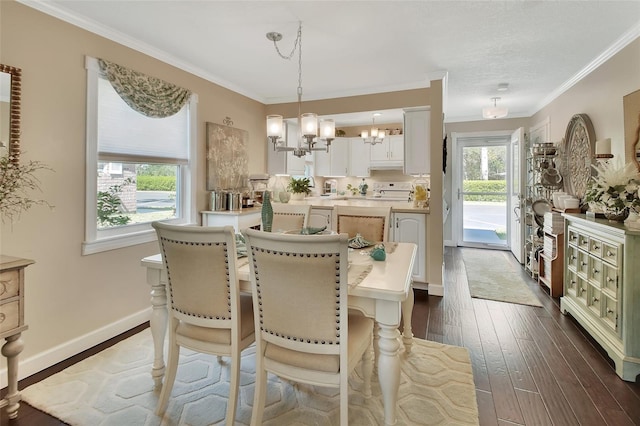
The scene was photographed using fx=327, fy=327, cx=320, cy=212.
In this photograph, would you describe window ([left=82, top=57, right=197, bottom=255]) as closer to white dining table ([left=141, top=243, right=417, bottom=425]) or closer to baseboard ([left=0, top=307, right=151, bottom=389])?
baseboard ([left=0, top=307, right=151, bottom=389])

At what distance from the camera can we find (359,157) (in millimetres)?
6426

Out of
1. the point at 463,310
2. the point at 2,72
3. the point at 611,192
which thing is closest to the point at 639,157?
the point at 611,192

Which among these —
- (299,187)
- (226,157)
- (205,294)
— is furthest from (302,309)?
(299,187)

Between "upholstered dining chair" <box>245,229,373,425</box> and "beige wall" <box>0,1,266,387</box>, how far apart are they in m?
1.78

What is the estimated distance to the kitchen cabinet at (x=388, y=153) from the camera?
6.16 meters

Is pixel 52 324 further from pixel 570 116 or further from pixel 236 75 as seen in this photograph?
pixel 570 116

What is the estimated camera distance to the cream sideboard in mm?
2148

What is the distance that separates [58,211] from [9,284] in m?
0.84

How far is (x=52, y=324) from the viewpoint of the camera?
7.67 feet

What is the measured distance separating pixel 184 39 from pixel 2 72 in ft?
4.34

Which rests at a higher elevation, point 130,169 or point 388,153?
point 388,153

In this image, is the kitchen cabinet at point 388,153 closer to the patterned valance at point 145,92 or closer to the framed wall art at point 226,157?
the framed wall art at point 226,157

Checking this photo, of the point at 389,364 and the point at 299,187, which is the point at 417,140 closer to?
the point at 299,187

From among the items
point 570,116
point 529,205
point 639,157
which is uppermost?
point 570,116
